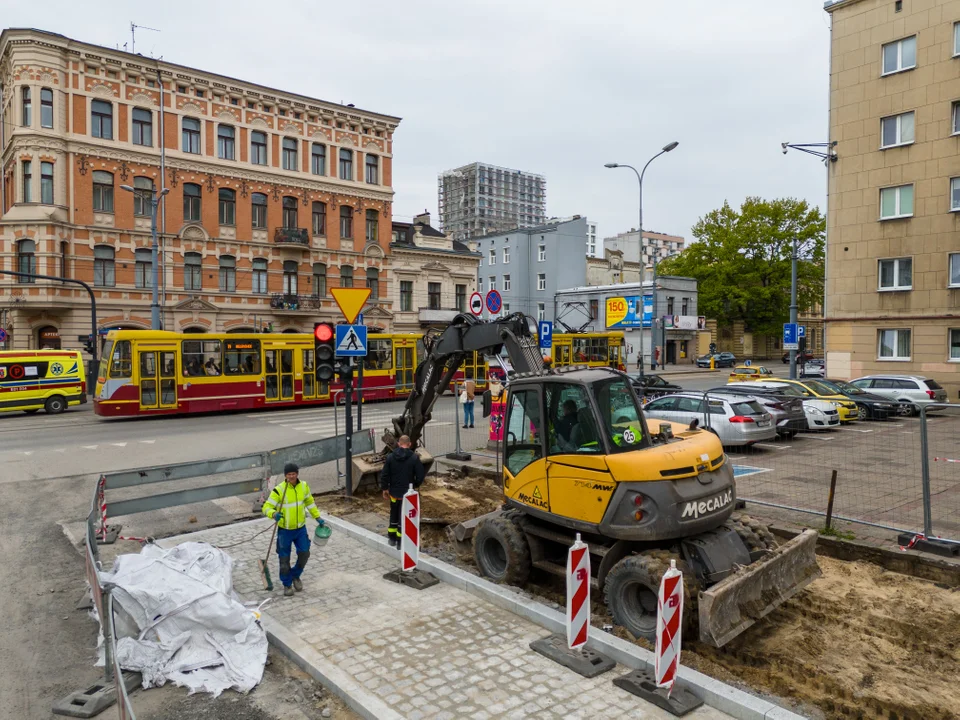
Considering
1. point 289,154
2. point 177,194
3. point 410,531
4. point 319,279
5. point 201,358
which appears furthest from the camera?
point 319,279

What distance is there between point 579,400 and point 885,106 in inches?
1142

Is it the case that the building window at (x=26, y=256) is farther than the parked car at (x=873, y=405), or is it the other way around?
the building window at (x=26, y=256)

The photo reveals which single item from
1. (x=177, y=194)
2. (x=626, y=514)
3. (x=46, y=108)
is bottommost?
(x=626, y=514)

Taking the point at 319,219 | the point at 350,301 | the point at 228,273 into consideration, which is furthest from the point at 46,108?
the point at 350,301

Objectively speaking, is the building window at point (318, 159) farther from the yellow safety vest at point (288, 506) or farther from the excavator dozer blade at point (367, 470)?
the yellow safety vest at point (288, 506)

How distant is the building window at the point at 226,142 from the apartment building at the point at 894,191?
31.3m

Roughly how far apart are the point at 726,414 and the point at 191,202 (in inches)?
1265

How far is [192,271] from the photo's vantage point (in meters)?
36.9

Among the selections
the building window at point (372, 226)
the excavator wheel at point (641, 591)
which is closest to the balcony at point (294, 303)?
the building window at point (372, 226)

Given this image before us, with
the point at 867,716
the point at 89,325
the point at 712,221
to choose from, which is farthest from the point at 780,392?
the point at 712,221

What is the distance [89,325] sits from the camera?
33781mm

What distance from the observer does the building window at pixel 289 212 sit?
40.4 meters

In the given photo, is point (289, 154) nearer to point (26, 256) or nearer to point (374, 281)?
point (374, 281)

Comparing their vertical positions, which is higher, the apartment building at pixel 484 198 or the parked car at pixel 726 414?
the apartment building at pixel 484 198
